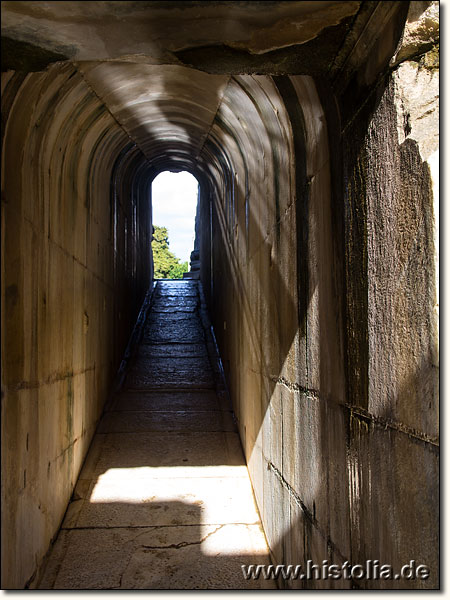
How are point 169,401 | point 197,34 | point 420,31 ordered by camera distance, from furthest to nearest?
point 169,401 → point 197,34 → point 420,31

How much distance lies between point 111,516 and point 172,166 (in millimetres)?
7031

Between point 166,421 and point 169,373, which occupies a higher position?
point 169,373

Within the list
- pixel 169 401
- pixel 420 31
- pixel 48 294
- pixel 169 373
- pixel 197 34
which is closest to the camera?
pixel 420 31

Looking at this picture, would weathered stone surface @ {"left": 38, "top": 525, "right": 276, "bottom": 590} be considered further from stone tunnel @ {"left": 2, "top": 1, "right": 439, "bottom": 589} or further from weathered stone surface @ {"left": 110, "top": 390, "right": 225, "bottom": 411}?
weathered stone surface @ {"left": 110, "top": 390, "right": 225, "bottom": 411}

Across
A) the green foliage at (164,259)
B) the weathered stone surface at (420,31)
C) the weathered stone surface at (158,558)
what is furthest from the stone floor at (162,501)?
the green foliage at (164,259)

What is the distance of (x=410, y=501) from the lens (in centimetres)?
171

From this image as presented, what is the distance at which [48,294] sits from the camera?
153 inches

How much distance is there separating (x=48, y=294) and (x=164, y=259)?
30.2 meters

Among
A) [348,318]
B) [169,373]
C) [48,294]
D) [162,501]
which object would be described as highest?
[48,294]

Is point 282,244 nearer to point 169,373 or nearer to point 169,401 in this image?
point 169,401

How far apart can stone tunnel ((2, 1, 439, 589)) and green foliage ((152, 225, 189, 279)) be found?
27.8 m

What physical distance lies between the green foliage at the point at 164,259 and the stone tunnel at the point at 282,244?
27834 millimetres

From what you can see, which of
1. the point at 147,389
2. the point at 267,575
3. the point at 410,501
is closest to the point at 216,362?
the point at 147,389

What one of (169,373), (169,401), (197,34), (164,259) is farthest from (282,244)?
(164,259)
